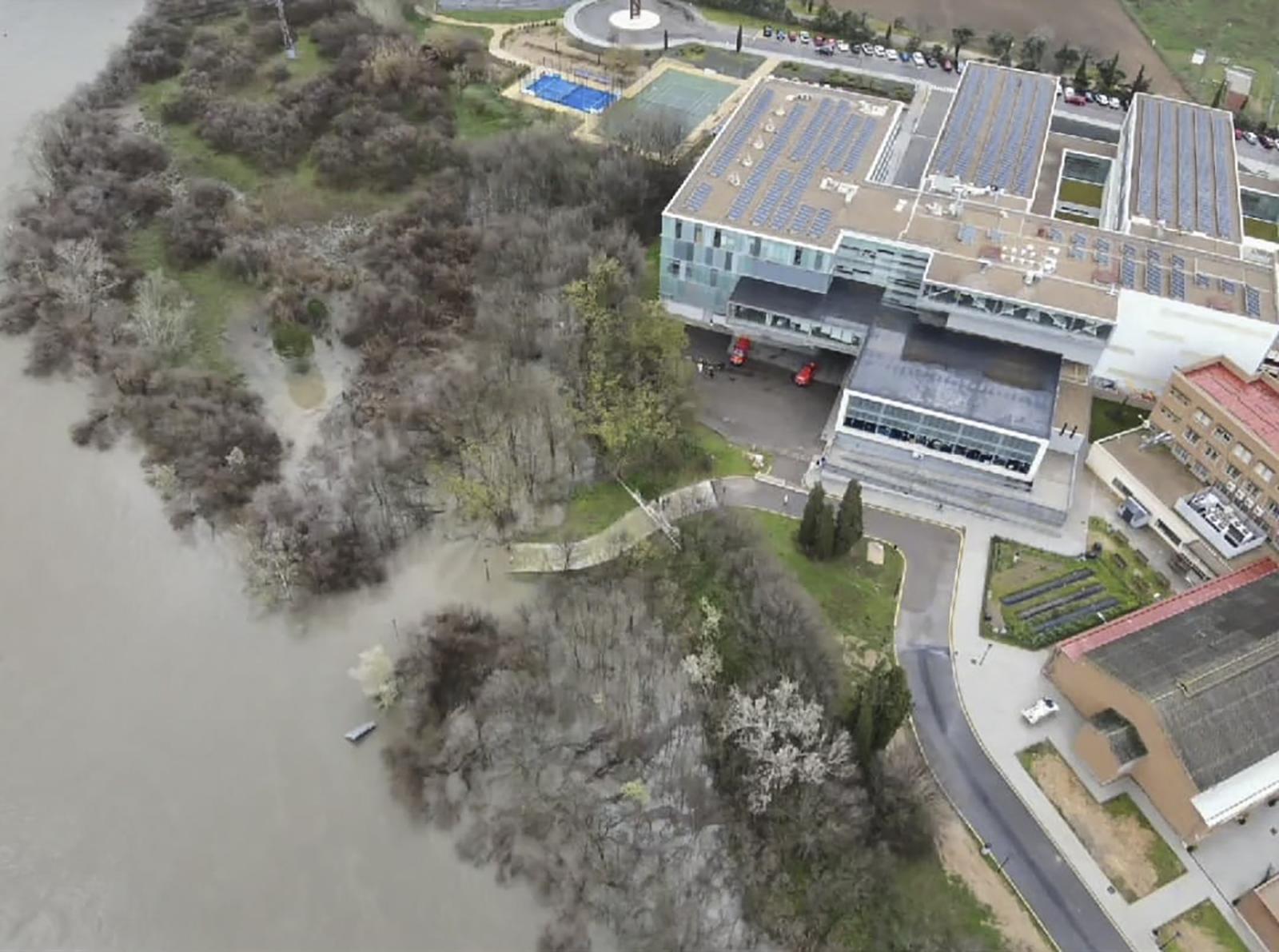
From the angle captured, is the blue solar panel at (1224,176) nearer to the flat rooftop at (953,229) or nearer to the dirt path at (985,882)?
the flat rooftop at (953,229)

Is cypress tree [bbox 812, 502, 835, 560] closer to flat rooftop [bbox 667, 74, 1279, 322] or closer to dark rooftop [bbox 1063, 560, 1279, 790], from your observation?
dark rooftop [bbox 1063, 560, 1279, 790]

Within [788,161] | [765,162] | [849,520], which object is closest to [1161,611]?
[849,520]

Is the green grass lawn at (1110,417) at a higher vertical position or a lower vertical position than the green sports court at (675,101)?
lower

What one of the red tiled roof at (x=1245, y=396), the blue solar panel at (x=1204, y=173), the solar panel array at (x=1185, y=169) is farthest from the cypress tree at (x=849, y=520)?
the blue solar panel at (x=1204, y=173)

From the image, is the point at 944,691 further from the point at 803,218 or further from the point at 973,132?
the point at 973,132

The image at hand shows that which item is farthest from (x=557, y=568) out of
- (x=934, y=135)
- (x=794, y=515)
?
(x=934, y=135)

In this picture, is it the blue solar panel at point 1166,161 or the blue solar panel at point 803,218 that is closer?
the blue solar panel at point 803,218
